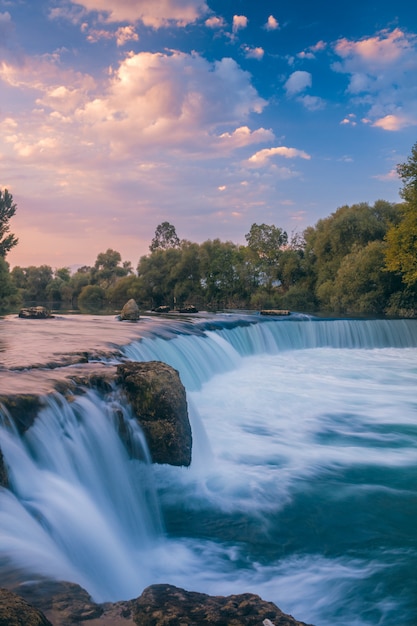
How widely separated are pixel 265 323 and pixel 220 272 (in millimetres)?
32881

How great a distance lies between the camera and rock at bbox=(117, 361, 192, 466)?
673cm

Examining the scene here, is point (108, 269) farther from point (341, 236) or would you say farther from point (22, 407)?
point (22, 407)

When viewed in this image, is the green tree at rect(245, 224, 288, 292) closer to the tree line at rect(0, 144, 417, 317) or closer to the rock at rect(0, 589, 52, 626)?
the tree line at rect(0, 144, 417, 317)

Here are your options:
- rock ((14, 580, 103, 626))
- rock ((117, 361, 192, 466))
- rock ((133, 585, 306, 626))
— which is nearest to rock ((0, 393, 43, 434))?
rock ((117, 361, 192, 466))

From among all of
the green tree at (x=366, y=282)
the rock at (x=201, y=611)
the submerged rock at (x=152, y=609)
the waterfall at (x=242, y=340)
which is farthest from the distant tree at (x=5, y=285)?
the rock at (x=201, y=611)

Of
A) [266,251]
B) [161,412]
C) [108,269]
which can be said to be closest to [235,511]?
[161,412]

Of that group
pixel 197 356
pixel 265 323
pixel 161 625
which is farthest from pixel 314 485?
pixel 265 323

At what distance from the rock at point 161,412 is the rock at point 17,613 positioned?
4.29m

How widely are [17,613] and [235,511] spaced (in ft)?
13.8

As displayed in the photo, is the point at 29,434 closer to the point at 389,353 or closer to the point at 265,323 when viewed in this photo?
the point at 265,323

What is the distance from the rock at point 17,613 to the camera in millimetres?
2203

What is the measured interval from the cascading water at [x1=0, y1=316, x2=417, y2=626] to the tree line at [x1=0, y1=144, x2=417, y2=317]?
83.7 feet

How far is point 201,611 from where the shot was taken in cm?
285

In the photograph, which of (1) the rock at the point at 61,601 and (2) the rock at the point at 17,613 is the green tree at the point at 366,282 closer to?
(1) the rock at the point at 61,601
